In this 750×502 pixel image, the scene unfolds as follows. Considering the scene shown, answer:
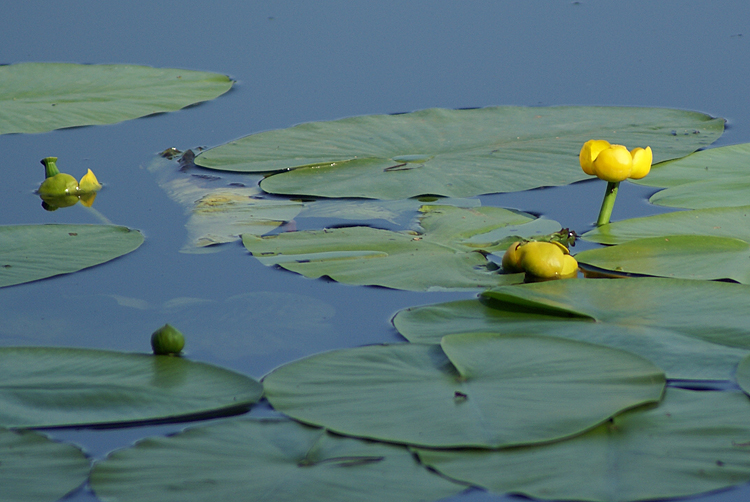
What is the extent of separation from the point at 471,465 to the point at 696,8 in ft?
12.6

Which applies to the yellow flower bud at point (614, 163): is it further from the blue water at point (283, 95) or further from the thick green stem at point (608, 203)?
the blue water at point (283, 95)

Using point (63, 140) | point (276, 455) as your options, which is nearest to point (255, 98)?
point (63, 140)

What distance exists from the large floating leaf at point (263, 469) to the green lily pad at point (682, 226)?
1034 millimetres

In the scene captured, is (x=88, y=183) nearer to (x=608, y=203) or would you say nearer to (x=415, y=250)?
(x=415, y=250)

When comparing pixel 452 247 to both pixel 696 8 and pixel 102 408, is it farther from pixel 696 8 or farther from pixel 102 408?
pixel 696 8

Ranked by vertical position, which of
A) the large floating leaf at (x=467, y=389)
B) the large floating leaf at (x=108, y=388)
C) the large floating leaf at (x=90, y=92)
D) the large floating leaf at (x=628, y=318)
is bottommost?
the large floating leaf at (x=108, y=388)

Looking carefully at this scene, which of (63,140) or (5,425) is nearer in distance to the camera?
(5,425)

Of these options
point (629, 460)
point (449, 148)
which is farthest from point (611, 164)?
point (629, 460)

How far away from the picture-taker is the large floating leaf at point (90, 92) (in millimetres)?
3121

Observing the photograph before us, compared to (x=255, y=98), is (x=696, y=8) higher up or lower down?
higher up

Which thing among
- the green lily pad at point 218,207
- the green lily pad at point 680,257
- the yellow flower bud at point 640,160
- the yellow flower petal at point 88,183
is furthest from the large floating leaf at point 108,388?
the yellow flower bud at point 640,160

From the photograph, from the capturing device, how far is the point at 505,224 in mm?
2148

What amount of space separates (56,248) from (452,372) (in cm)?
112

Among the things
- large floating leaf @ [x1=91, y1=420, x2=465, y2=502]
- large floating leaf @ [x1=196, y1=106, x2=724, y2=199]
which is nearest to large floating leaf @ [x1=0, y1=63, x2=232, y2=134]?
large floating leaf @ [x1=196, y1=106, x2=724, y2=199]
